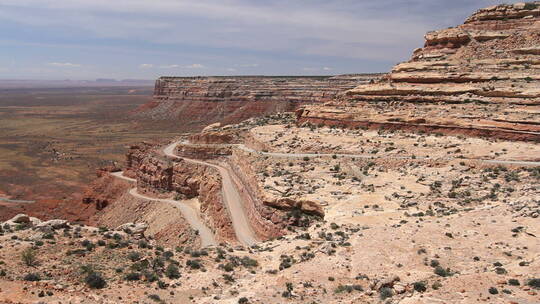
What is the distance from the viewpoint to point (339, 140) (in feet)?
111

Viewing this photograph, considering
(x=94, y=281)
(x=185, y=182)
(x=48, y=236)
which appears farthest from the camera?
(x=185, y=182)

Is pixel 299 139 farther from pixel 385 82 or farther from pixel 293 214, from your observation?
pixel 293 214

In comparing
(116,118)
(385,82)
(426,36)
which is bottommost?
(116,118)

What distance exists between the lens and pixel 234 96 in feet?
393

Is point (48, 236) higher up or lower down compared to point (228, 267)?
higher up

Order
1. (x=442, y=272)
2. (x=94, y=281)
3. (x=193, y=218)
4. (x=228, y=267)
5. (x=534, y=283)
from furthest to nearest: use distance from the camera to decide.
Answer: (x=193, y=218), (x=228, y=267), (x=442, y=272), (x=94, y=281), (x=534, y=283)

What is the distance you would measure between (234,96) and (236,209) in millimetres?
90155

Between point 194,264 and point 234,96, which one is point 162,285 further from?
point 234,96

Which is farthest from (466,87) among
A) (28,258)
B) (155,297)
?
(28,258)

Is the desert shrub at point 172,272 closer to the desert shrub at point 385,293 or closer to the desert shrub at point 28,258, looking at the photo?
the desert shrub at point 28,258

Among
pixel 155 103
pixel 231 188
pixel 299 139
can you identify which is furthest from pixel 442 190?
pixel 155 103

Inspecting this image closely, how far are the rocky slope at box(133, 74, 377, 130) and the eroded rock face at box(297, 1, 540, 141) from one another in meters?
60.2

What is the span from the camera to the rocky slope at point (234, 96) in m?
109

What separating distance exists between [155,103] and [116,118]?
1286cm
